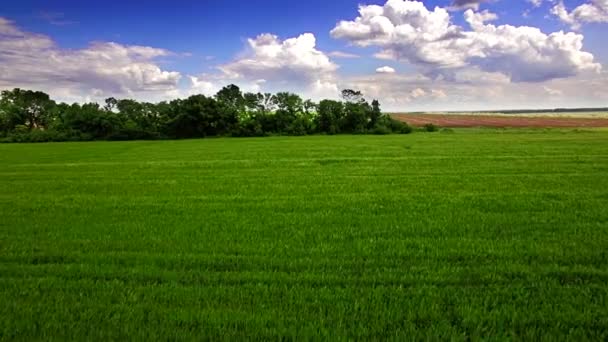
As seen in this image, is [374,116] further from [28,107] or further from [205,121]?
[28,107]

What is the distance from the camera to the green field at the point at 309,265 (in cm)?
485

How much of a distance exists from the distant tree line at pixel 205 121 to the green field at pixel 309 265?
6504cm

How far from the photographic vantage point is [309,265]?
676cm

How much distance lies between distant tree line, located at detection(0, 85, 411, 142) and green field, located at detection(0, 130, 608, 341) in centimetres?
6504

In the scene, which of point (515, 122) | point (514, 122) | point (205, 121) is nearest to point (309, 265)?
point (205, 121)

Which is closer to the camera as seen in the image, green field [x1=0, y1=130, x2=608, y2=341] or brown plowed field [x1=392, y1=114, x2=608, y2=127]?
green field [x1=0, y1=130, x2=608, y2=341]

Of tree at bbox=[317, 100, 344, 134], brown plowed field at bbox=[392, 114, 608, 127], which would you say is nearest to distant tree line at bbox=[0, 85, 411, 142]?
tree at bbox=[317, 100, 344, 134]

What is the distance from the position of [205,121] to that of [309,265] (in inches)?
2929

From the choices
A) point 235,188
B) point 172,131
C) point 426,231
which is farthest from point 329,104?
point 426,231

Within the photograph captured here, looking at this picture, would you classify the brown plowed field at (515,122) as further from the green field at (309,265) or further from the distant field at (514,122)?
the green field at (309,265)

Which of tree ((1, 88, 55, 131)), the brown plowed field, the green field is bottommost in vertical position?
the green field

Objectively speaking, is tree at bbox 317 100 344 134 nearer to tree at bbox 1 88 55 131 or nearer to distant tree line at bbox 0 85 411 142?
distant tree line at bbox 0 85 411 142

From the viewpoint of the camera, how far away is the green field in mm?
4852

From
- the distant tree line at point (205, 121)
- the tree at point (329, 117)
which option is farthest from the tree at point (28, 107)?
the tree at point (329, 117)
